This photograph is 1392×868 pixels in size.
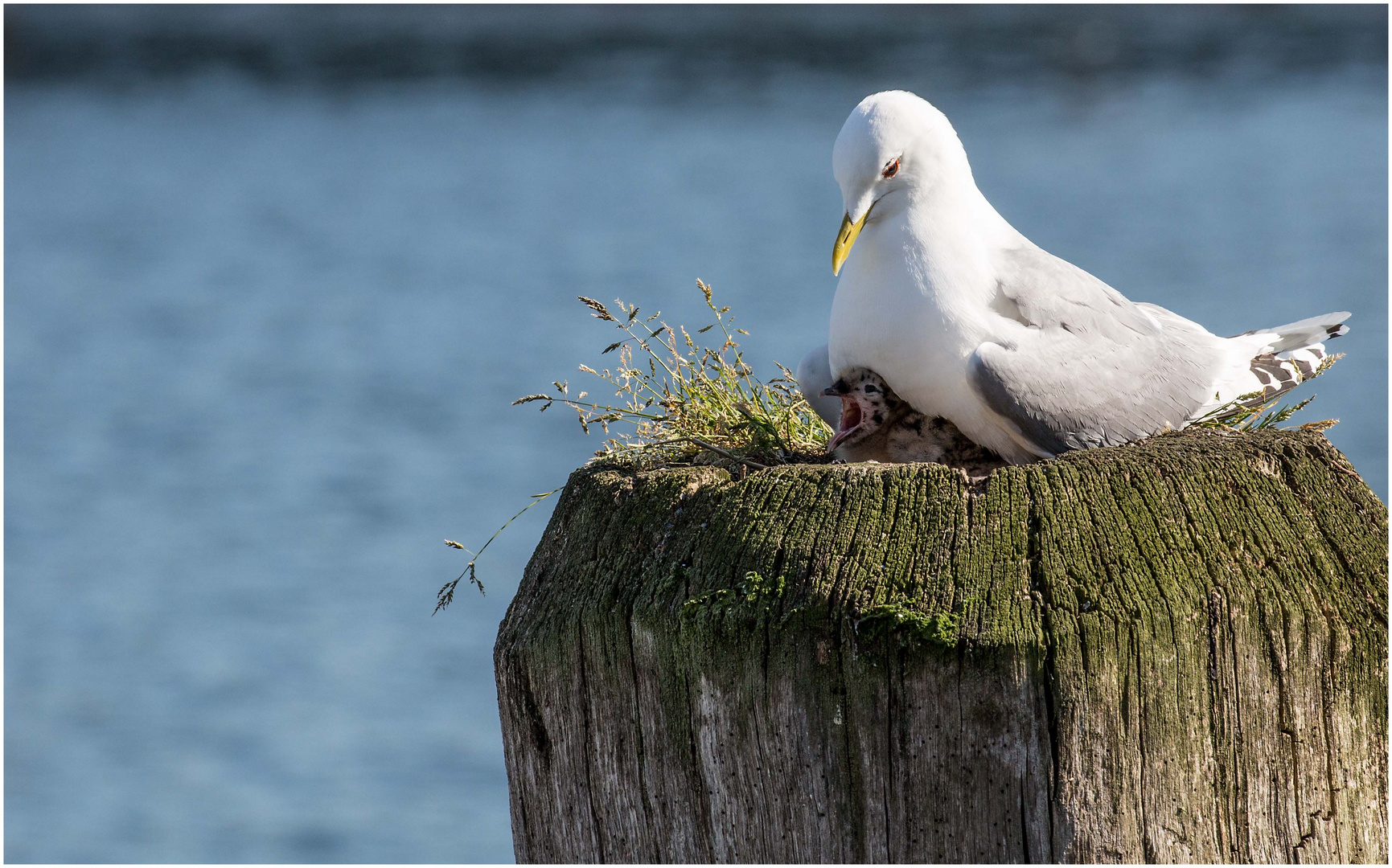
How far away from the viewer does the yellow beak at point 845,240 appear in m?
3.92

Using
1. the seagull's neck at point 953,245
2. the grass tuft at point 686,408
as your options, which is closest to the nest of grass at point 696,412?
the grass tuft at point 686,408

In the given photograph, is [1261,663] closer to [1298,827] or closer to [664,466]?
[1298,827]

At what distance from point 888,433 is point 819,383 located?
350 millimetres

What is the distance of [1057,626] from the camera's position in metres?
2.53

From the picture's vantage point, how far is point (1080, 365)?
406 centimetres

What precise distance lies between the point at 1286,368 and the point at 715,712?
9.15 ft

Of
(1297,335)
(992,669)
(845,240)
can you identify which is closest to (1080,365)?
(845,240)

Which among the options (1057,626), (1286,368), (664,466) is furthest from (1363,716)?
(1286,368)

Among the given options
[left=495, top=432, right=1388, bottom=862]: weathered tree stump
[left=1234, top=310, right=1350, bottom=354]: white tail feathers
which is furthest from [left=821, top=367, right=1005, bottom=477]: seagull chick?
[left=1234, top=310, right=1350, bottom=354]: white tail feathers

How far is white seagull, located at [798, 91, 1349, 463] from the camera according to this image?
3.90 metres

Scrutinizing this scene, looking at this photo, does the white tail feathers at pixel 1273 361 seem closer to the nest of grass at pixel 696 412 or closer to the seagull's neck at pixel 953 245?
the nest of grass at pixel 696 412

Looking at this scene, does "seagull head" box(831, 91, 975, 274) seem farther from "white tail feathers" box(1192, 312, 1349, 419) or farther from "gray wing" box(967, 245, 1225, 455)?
"white tail feathers" box(1192, 312, 1349, 419)

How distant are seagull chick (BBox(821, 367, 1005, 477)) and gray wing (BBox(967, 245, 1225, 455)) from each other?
0.97 feet

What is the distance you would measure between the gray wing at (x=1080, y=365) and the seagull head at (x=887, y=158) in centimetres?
40
